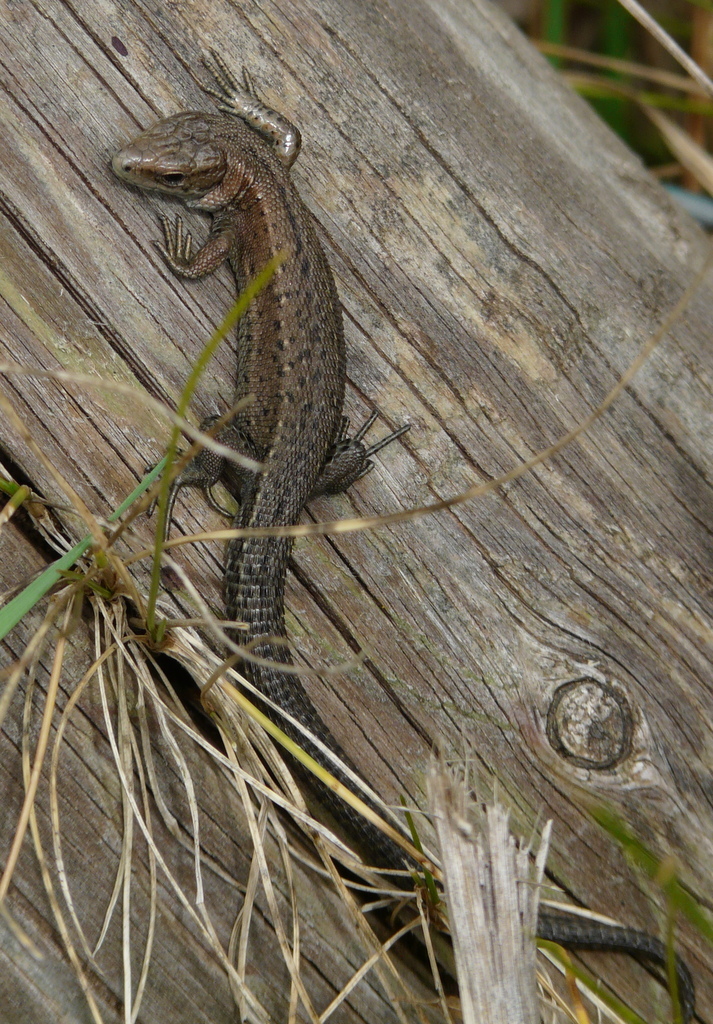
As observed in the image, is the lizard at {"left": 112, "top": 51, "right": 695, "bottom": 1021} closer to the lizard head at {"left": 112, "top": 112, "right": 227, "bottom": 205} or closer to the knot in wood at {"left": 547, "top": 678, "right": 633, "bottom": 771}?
the lizard head at {"left": 112, "top": 112, "right": 227, "bottom": 205}

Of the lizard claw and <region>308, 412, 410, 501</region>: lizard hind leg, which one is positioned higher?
the lizard claw

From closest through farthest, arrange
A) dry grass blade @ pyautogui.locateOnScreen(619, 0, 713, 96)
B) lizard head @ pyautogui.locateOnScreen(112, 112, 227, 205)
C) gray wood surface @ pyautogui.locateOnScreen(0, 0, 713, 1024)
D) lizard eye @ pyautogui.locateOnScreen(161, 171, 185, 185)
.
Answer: gray wood surface @ pyautogui.locateOnScreen(0, 0, 713, 1024) → lizard head @ pyautogui.locateOnScreen(112, 112, 227, 205) → lizard eye @ pyautogui.locateOnScreen(161, 171, 185, 185) → dry grass blade @ pyautogui.locateOnScreen(619, 0, 713, 96)

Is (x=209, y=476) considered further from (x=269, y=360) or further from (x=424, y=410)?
(x=424, y=410)

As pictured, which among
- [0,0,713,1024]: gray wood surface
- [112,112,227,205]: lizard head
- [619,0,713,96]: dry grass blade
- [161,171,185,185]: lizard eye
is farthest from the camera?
Result: [619,0,713,96]: dry grass blade

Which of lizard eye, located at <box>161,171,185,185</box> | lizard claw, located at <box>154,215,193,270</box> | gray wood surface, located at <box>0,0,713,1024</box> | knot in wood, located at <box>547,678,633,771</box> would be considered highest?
lizard eye, located at <box>161,171,185,185</box>

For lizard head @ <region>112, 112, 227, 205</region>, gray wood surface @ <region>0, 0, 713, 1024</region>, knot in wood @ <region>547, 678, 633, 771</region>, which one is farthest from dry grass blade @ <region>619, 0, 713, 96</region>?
knot in wood @ <region>547, 678, 633, 771</region>

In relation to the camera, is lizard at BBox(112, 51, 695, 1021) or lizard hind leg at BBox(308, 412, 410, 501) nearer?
lizard at BBox(112, 51, 695, 1021)

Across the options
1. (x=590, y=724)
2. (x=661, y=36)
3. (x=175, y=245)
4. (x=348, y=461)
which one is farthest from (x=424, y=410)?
(x=661, y=36)

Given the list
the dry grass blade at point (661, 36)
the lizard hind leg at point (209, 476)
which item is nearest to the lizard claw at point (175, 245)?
the lizard hind leg at point (209, 476)
